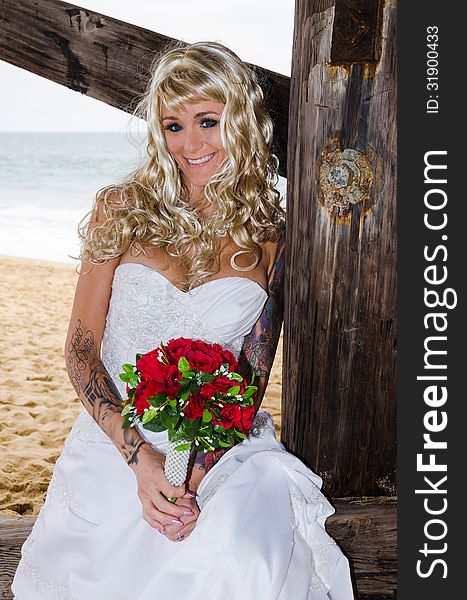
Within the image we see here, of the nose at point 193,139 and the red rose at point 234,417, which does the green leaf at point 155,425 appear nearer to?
the red rose at point 234,417

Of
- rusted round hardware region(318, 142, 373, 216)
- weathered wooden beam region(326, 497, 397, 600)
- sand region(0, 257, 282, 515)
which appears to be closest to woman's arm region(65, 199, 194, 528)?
weathered wooden beam region(326, 497, 397, 600)

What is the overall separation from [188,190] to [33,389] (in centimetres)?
409

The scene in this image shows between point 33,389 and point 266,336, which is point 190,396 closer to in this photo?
point 266,336

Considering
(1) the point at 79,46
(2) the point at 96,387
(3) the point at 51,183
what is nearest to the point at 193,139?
(1) the point at 79,46

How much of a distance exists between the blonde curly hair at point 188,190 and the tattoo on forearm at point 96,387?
0.94 ft

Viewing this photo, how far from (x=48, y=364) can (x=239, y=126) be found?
16.8 feet

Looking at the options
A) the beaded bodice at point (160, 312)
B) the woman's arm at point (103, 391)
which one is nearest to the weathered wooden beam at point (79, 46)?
the woman's arm at point (103, 391)

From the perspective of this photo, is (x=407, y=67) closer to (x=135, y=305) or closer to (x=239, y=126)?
(x=239, y=126)

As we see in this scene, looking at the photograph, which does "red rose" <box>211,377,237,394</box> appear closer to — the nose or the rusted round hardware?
the rusted round hardware

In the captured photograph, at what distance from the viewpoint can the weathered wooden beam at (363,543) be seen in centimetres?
242

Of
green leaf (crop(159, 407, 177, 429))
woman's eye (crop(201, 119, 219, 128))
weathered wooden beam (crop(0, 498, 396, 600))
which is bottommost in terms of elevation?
weathered wooden beam (crop(0, 498, 396, 600))

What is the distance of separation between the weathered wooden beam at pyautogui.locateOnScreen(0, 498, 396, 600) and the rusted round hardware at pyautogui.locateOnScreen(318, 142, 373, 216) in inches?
38.9

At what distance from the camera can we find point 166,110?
8.40 ft

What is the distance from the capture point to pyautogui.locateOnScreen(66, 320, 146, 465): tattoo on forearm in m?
2.27
